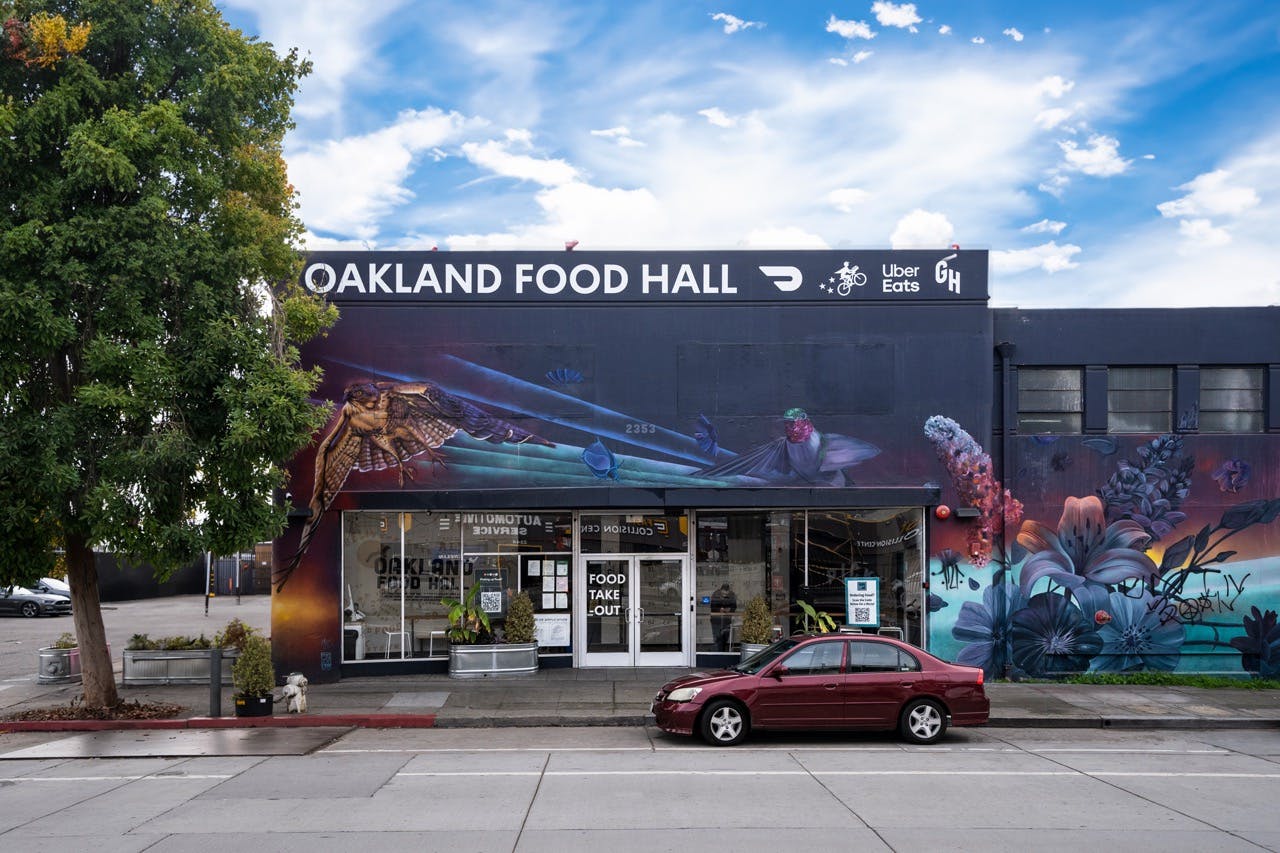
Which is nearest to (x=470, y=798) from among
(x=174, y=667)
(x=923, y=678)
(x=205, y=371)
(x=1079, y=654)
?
(x=923, y=678)

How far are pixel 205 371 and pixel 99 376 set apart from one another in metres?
1.38

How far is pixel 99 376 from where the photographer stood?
13.6 metres

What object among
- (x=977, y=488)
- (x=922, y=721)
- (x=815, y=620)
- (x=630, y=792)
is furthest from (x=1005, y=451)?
(x=630, y=792)

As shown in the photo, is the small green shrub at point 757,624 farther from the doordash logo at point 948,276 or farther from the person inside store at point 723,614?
the doordash logo at point 948,276

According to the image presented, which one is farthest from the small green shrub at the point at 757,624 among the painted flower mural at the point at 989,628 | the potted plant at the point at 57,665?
the potted plant at the point at 57,665

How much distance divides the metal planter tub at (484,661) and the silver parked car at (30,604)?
23.7 meters

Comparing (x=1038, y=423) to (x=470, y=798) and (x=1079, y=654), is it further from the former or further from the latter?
(x=470, y=798)

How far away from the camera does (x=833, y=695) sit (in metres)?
12.9

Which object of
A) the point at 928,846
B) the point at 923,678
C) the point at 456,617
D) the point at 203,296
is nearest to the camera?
the point at 928,846

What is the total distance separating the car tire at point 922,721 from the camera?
1304cm

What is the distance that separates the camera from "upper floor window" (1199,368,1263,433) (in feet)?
60.5

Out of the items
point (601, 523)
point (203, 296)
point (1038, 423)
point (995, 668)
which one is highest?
point (203, 296)

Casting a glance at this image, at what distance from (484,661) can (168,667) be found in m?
5.62

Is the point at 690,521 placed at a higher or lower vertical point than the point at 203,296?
lower
